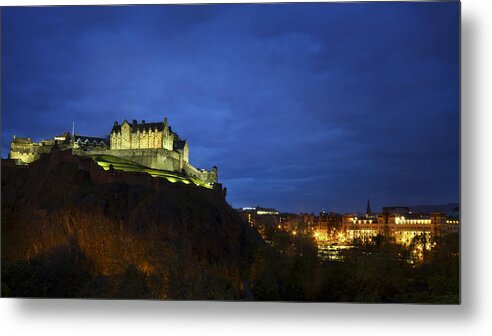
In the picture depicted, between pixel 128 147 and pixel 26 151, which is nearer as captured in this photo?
pixel 26 151

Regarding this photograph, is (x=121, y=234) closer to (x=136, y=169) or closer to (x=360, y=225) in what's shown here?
(x=136, y=169)

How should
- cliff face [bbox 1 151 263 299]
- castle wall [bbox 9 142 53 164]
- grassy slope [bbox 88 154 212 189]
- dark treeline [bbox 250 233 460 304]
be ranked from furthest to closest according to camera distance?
grassy slope [bbox 88 154 212 189]
castle wall [bbox 9 142 53 164]
cliff face [bbox 1 151 263 299]
dark treeline [bbox 250 233 460 304]

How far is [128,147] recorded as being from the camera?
560 cm

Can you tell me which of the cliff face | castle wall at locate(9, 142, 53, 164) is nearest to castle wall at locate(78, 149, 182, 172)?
the cliff face

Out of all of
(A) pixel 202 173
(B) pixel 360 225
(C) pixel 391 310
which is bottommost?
(C) pixel 391 310

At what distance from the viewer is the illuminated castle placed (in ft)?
16.9

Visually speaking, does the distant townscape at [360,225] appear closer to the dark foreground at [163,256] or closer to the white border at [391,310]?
the dark foreground at [163,256]

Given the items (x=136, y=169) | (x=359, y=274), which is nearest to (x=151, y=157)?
(x=136, y=169)

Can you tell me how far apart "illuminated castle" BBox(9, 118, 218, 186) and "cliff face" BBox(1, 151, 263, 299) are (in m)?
0.17

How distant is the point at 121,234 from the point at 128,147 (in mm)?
1104

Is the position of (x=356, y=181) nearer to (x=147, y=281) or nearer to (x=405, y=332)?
(x=405, y=332)

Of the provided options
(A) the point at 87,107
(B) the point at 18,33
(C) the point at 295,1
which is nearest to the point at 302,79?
(C) the point at 295,1

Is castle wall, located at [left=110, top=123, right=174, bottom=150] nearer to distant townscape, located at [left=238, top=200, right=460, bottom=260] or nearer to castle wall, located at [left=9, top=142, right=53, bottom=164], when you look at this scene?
castle wall, located at [left=9, top=142, right=53, bottom=164]

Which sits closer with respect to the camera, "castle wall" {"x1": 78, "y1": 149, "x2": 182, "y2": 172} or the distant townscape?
the distant townscape
